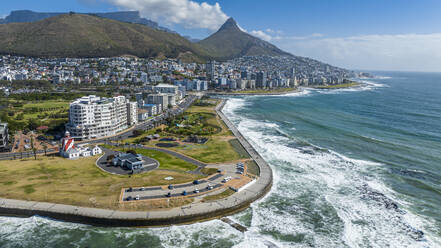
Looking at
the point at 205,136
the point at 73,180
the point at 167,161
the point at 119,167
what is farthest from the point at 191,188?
the point at 205,136

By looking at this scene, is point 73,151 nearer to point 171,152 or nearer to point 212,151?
point 171,152

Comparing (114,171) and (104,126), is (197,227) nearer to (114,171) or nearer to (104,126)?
(114,171)

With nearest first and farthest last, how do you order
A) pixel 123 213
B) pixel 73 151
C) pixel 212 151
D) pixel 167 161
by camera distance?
1. pixel 123 213
2. pixel 167 161
3. pixel 73 151
4. pixel 212 151

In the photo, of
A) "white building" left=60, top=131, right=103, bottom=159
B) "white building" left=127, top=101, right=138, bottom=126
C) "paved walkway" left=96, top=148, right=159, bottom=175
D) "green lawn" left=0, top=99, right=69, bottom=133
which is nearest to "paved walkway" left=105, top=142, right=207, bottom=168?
"paved walkway" left=96, top=148, right=159, bottom=175

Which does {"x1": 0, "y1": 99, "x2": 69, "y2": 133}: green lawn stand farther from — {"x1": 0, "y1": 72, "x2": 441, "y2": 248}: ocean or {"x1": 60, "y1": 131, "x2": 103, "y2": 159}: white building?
{"x1": 0, "y1": 72, "x2": 441, "y2": 248}: ocean

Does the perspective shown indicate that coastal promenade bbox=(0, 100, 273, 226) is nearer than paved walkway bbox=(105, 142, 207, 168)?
Yes

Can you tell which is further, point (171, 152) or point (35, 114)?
point (35, 114)

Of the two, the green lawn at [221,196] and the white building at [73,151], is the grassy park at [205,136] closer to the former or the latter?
the white building at [73,151]

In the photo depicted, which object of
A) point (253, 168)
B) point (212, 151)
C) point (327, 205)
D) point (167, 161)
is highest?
point (212, 151)
